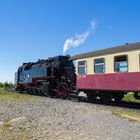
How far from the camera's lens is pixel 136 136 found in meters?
10.6

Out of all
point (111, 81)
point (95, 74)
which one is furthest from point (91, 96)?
point (111, 81)

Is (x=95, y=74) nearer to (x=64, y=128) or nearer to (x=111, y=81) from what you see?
(x=111, y=81)

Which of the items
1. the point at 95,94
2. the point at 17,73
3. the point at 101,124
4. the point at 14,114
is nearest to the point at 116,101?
the point at 95,94

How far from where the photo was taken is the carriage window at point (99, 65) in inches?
889

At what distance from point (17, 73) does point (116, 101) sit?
2112 centimetres

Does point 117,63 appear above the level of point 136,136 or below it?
above

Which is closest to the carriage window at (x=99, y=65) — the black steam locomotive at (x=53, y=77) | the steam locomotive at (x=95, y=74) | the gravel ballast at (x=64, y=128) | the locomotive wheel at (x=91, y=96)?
the steam locomotive at (x=95, y=74)

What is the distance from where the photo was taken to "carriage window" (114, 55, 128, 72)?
20.5 meters

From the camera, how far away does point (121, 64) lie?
68.9 ft

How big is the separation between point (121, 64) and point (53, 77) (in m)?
10.5

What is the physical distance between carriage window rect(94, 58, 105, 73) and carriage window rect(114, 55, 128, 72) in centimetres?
128

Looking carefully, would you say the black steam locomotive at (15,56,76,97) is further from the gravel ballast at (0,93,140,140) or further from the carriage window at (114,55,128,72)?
the gravel ballast at (0,93,140,140)

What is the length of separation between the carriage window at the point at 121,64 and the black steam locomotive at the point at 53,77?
24.2 ft

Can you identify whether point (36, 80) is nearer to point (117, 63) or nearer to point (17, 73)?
point (17, 73)
